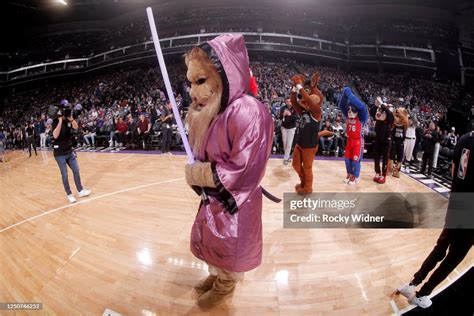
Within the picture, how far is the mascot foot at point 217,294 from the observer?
1494mm

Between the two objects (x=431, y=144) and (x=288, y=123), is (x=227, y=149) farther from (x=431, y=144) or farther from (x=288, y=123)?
(x=431, y=144)

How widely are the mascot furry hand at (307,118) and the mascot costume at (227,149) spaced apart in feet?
7.36

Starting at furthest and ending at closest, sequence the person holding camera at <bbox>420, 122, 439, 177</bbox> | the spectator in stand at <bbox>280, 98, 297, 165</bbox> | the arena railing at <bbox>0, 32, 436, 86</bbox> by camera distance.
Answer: the arena railing at <bbox>0, 32, 436, 86</bbox> < the spectator in stand at <bbox>280, 98, 297, 165</bbox> < the person holding camera at <bbox>420, 122, 439, 177</bbox>

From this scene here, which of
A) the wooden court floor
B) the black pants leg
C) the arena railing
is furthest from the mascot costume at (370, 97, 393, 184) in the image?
the arena railing

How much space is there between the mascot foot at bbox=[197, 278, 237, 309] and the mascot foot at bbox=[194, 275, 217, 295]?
0.34 feet

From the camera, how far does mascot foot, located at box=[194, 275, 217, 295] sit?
A: 1.75 meters

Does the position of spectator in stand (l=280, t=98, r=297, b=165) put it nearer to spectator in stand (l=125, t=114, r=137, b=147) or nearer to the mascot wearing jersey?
the mascot wearing jersey

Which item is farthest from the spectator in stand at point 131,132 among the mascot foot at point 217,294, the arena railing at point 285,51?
the mascot foot at point 217,294

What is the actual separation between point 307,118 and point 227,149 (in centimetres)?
255

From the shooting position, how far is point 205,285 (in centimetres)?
176

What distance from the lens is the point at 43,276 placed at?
2107 mm

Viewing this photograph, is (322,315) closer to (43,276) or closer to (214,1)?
(43,276)

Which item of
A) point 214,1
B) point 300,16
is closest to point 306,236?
point 214,1

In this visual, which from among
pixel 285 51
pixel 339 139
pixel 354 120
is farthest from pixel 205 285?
pixel 285 51
